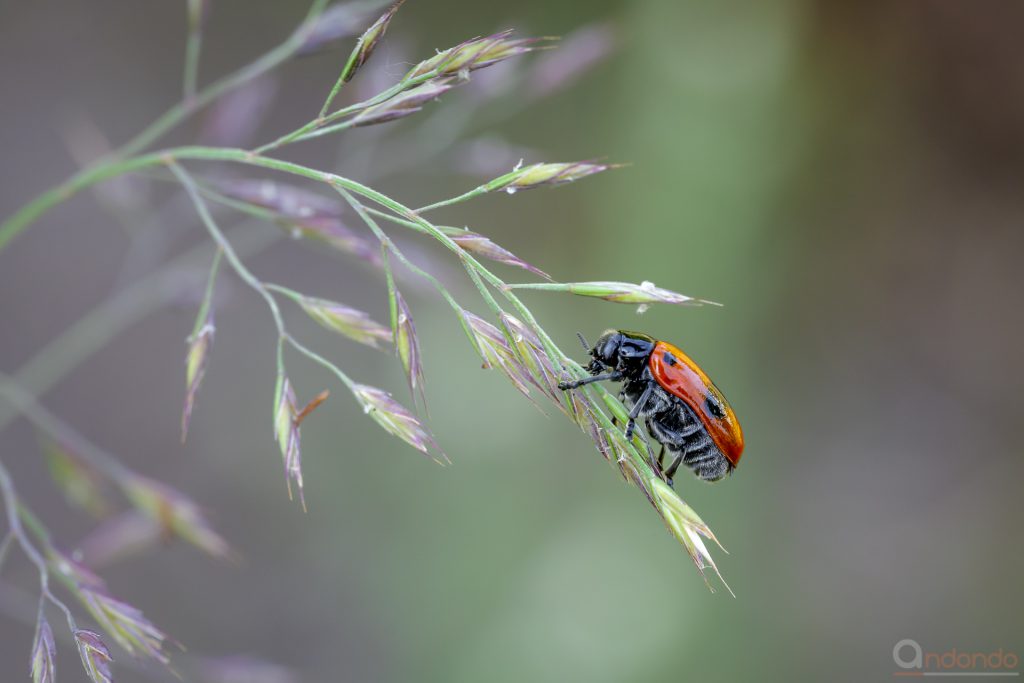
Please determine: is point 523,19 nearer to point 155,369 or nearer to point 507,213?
point 507,213

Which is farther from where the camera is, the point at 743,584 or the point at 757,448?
the point at 757,448

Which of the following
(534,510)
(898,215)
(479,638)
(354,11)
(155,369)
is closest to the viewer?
(354,11)

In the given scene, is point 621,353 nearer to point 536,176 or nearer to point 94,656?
point 536,176

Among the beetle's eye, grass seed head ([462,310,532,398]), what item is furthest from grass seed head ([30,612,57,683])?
the beetle's eye

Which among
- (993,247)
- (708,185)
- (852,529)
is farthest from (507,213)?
(993,247)

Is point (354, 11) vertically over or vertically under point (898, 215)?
over
